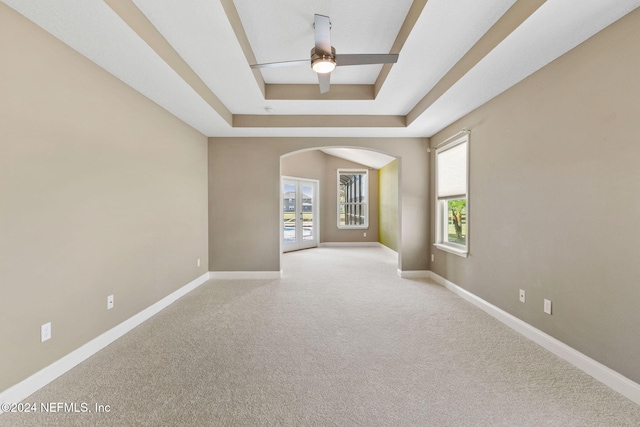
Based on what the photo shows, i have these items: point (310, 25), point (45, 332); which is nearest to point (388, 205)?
point (310, 25)

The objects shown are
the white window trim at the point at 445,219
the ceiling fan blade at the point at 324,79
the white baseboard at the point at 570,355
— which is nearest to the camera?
the white baseboard at the point at 570,355

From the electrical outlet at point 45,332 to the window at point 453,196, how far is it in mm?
4102

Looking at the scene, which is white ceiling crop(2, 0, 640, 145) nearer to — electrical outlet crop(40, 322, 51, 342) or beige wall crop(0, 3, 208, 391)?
beige wall crop(0, 3, 208, 391)

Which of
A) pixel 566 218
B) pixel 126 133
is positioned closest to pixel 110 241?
pixel 126 133

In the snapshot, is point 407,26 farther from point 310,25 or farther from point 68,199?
point 68,199

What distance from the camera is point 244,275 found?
4.40 m

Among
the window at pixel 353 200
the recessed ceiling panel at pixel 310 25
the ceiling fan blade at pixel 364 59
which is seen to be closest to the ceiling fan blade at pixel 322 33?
the ceiling fan blade at pixel 364 59

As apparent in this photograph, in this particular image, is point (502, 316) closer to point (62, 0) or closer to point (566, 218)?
point (566, 218)

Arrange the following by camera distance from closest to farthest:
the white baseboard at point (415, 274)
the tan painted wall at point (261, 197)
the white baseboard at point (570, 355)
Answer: the white baseboard at point (570, 355)
the tan painted wall at point (261, 197)
the white baseboard at point (415, 274)

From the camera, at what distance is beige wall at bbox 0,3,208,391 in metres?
1.60

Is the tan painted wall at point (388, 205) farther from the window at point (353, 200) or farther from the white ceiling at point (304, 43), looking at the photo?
the white ceiling at point (304, 43)

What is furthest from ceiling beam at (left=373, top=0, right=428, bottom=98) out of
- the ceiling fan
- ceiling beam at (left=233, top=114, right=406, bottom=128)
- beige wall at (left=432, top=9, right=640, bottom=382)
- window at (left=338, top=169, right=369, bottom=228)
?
window at (left=338, top=169, right=369, bottom=228)

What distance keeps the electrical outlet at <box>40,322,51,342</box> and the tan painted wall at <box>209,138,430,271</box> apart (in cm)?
258

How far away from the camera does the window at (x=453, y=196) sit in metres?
3.47
